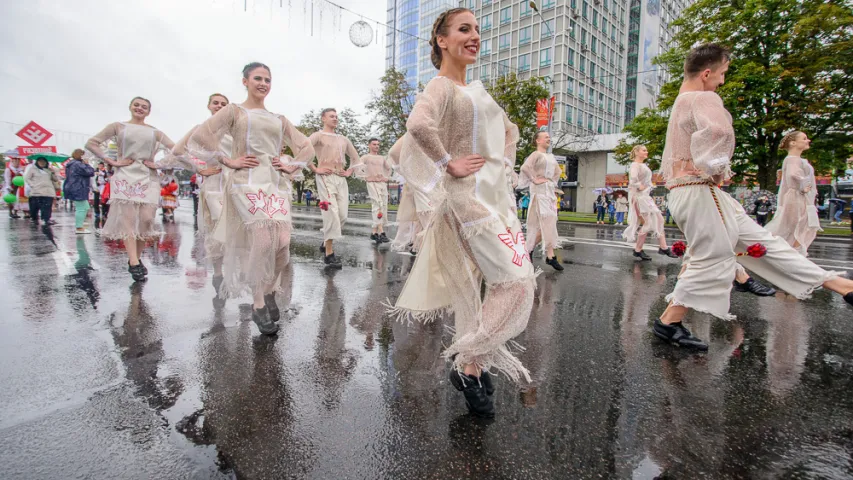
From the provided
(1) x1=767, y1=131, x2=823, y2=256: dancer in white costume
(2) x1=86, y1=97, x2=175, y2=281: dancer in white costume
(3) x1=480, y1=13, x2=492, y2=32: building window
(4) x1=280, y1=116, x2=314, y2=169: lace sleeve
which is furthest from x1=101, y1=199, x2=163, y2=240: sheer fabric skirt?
(3) x1=480, y1=13, x2=492, y2=32: building window

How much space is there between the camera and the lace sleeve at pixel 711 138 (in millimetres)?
3129

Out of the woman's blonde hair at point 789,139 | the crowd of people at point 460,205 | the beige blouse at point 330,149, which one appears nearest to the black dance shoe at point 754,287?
the crowd of people at point 460,205

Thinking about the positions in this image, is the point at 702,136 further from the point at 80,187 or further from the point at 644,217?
the point at 80,187

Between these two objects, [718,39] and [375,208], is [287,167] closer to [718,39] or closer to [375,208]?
[375,208]

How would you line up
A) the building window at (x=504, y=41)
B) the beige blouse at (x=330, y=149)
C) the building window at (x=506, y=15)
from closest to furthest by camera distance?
the beige blouse at (x=330, y=149) < the building window at (x=506, y=15) < the building window at (x=504, y=41)

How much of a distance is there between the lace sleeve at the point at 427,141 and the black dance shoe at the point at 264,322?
197 centimetres

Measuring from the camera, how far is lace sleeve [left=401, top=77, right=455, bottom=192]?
2.19 metres

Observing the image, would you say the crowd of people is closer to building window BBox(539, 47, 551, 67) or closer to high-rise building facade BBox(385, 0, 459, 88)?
building window BBox(539, 47, 551, 67)

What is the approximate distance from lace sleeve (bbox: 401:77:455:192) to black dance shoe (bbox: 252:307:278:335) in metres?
1.97

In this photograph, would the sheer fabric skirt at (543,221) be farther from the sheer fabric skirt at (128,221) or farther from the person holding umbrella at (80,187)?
the person holding umbrella at (80,187)

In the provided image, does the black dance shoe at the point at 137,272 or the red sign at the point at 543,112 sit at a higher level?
the red sign at the point at 543,112

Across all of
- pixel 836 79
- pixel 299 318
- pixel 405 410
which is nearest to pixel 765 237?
pixel 405 410

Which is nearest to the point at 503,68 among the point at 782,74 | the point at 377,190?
the point at 782,74

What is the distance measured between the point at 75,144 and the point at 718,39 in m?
36.8
